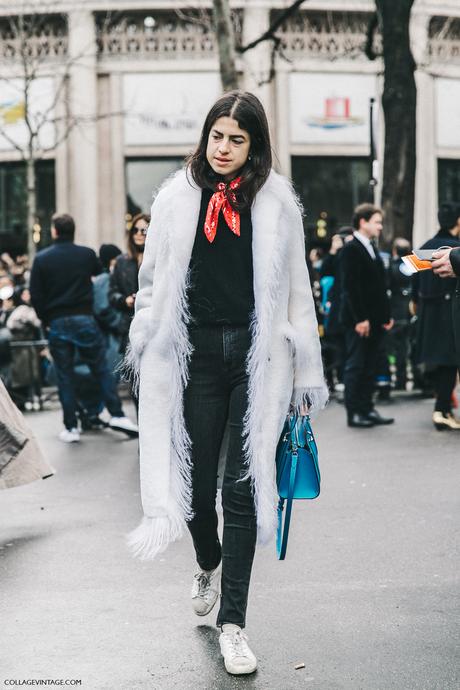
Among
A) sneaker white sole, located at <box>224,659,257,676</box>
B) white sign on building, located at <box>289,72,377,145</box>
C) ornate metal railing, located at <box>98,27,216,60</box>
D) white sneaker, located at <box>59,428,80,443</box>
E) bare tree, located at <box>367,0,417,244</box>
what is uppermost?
ornate metal railing, located at <box>98,27,216,60</box>

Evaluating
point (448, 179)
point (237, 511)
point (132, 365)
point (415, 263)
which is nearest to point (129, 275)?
point (132, 365)

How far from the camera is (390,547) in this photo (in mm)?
5586

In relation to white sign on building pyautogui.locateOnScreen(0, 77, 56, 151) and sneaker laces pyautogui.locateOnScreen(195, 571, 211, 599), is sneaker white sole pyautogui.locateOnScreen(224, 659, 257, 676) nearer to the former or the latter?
sneaker laces pyautogui.locateOnScreen(195, 571, 211, 599)

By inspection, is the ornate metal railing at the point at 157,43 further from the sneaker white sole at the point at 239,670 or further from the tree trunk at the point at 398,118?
the sneaker white sole at the point at 239,670

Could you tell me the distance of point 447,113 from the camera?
102 feet

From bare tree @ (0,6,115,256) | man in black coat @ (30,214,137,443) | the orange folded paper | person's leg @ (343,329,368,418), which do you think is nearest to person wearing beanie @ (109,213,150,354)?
man in black coat @ (30,214,137,443)

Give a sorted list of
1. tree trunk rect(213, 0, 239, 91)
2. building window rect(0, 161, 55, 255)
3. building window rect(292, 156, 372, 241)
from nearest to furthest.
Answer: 1. tree trunk rect(213, 0, 239, 91)
2. building window rect(292, 156, 372, 241)
3. building window rect(0, 161, 55, 255)

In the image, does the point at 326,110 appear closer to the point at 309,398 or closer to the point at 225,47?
the point at 225,47

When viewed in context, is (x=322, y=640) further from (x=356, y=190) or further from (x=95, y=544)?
(x=356, y=190)

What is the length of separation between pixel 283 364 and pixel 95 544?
230cm

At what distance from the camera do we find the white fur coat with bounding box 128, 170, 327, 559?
3965mm

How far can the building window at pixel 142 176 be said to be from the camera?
29734 millimetres

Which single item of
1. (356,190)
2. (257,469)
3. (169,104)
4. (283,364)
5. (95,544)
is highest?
(169,104)

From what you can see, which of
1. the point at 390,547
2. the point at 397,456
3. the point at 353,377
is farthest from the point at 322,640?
the point at 353,377
